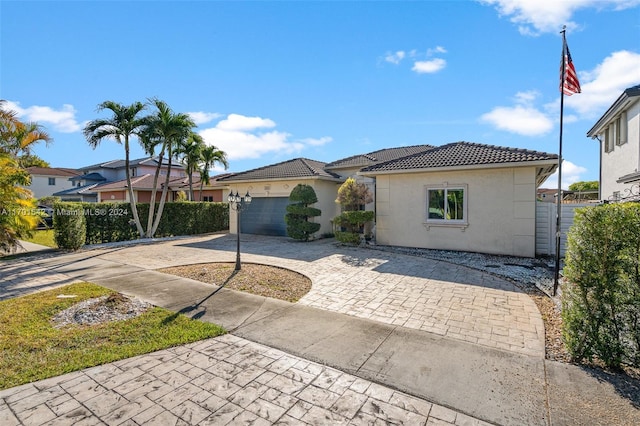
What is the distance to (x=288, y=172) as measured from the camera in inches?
674

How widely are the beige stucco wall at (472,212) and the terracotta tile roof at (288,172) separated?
438cm

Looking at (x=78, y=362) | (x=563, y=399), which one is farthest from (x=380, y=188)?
(x=78, y=362)

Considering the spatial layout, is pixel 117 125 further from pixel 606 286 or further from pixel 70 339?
pixel 606 286

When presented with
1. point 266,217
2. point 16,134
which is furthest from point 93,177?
point 266,217

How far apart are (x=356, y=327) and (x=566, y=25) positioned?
9.41 m

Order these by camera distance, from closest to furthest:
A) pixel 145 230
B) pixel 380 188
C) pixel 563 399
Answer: pixel 563 399, pixel 380 188, pixel 145 230

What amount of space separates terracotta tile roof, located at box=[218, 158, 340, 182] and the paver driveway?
209 inches

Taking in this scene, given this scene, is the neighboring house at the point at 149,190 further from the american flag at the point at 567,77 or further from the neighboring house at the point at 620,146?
the neighboring house at the point at 620,146

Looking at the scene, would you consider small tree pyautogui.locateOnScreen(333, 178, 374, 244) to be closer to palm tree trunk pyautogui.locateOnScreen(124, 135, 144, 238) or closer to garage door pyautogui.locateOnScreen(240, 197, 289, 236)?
garage door pyautogui.locateOnScreen(240, 197, 289, 236)

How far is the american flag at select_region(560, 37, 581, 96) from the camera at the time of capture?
24.8 ft

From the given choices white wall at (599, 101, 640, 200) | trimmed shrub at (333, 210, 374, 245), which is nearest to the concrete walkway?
trimmed shrub at (333, 210, 374, 245)

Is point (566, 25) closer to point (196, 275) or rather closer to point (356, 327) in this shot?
point (356, 327)

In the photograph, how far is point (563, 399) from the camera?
3.05 m

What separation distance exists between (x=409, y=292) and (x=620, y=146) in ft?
43.0
